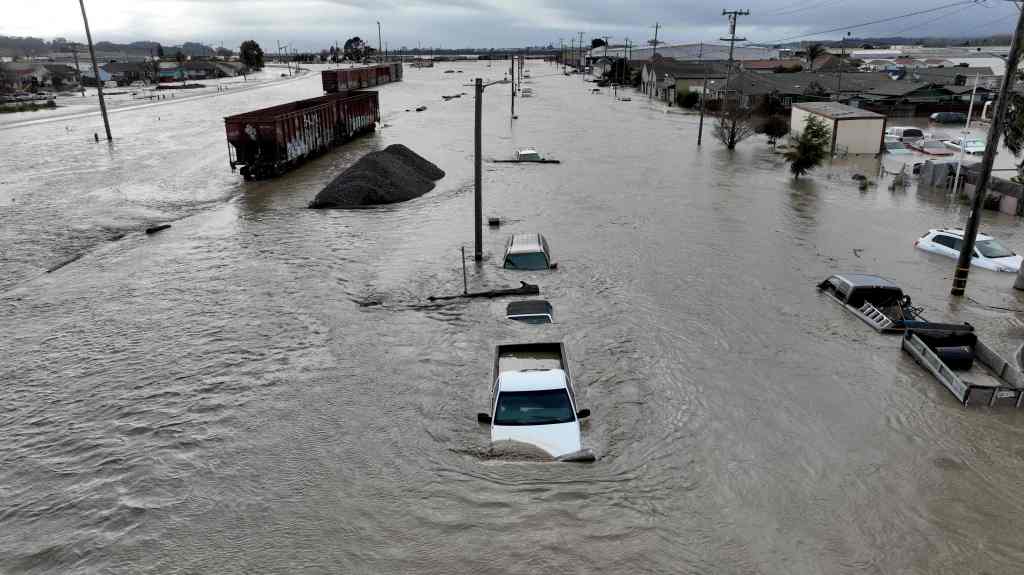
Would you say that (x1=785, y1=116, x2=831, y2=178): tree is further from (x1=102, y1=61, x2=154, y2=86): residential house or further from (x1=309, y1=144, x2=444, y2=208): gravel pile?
(x1=102, y1=61, x2=154, y2=86): residential house

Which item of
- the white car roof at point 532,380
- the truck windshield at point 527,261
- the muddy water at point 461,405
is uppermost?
the white car roof at point 532,380

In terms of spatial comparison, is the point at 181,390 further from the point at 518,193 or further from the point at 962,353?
the point at 518,193

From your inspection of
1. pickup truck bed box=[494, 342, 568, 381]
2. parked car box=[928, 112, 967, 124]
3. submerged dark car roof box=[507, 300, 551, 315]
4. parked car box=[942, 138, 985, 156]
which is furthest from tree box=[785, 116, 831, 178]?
parked car box=[928, 112, 967, 124]

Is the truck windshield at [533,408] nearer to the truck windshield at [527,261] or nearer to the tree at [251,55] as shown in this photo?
the truck windshield at [527,261]

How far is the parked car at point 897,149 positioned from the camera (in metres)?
42.8

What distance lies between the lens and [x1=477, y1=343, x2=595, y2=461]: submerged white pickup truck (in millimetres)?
10789

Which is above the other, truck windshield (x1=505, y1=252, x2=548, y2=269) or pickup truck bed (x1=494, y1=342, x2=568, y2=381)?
pickup truck bed (x1=494, y1=342, x2=568, y2=381)

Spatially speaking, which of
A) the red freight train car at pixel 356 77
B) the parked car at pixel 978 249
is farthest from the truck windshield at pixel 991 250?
the red freight train car at pixel 356 77

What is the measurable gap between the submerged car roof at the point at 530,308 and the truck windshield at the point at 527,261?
3.45m

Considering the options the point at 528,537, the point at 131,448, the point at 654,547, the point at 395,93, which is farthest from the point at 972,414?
the point at 395,93

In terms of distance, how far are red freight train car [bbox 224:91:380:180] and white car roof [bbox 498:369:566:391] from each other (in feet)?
90.6

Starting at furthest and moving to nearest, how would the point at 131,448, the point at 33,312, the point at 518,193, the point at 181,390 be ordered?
the point at 518,193, the point at 33,312, the point at 181,390, the point at 131,448

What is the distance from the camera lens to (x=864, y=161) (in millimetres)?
41219

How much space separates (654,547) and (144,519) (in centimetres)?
784
